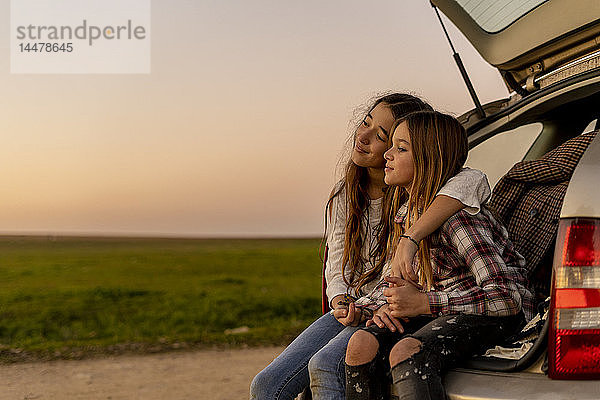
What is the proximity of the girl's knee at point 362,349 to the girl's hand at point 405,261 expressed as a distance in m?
0.20

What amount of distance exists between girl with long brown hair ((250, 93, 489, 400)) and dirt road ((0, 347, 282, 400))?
2780 millimetres

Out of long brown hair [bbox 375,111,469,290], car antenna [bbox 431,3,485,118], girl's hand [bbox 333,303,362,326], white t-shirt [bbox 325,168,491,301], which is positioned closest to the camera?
long brown hair [bbox 375,111,469,290]

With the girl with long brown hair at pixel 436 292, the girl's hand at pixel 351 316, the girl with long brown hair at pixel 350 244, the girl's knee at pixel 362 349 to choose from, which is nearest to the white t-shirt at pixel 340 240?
the girl with long brown hair at pixel 350 244

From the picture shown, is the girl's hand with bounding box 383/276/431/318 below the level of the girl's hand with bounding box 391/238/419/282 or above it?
below

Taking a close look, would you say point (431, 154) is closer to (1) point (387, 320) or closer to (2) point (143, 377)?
(1) point (387, 320)

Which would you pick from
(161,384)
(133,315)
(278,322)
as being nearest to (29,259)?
(133,315)

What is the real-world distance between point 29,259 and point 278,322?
48.4 feet

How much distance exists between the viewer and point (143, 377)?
5820mm

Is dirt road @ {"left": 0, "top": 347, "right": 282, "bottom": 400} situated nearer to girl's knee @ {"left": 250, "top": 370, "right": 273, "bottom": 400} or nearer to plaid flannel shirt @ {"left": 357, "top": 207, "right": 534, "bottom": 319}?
girl's knee @ {"left": 250, "top": 370, "right": 273, "bottom": 400}

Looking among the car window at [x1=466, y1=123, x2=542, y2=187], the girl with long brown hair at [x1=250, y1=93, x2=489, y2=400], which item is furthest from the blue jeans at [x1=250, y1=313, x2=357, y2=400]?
the car window at [x1=466, y1=123, x2=542, y2=187]

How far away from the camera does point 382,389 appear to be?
6.45 ft

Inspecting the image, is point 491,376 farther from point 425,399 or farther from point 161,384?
point 161,384

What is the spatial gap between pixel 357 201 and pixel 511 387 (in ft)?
3.64

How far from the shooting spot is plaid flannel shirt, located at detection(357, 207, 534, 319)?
6.51ft
